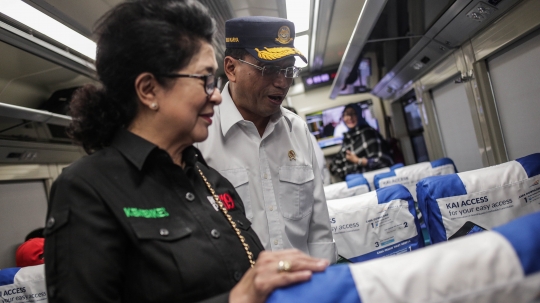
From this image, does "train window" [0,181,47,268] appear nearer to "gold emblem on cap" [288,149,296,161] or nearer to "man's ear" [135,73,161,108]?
"gold emblem on cap" [288,149,296,161]

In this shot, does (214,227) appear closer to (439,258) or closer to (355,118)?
(439,258)

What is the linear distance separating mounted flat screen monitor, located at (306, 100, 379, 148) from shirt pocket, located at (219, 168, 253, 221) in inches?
209

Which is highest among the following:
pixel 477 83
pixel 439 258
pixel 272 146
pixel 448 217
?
pixel 477 83

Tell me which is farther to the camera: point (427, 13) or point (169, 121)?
point (427, 13)

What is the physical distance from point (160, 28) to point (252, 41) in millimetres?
762

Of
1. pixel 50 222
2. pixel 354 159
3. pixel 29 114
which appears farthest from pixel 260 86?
pixel 354 159

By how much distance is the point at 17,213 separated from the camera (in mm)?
4172

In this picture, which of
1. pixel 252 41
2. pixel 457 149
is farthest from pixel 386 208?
pixel 457 149

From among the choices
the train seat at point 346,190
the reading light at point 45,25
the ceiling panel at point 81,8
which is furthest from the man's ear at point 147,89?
the train seat at point 346,190

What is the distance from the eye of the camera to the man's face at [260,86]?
1.77 metres

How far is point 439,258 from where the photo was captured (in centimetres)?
71

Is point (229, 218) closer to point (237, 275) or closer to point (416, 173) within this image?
point (237, 275)

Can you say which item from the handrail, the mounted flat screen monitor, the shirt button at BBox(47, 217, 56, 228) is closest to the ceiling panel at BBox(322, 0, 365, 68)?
the mounted flat screen monitor

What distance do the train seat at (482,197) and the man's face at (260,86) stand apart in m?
0.98
